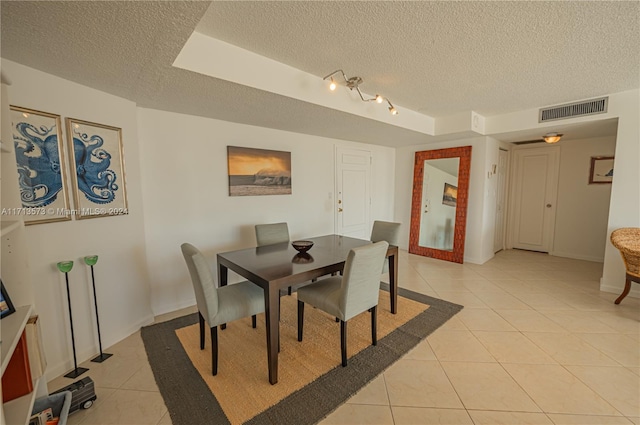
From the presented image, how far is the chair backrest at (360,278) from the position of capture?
1.91 m

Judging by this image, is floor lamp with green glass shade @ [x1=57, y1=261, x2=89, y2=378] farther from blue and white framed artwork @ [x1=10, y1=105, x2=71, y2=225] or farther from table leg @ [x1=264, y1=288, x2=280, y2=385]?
table leg @ [x1=264, y1=288, x2=280, y2=385]

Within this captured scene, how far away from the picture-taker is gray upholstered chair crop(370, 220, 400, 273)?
3.08m

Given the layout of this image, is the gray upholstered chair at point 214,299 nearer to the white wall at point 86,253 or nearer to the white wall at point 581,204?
the white wall at point 86,253

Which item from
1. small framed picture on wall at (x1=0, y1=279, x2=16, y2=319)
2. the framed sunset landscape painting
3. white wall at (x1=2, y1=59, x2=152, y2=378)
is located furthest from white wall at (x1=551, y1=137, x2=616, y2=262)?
small framed picture on wall at (x1=0, y1=279, x2=16, y2=319)

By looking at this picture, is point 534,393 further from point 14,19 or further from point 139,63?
point 14,19

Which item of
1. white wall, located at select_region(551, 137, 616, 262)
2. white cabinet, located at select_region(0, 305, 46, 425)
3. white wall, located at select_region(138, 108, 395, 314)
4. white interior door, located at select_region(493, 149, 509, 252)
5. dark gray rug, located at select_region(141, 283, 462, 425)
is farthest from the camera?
white interior door, located at select_region(493, 149, 509, 252)

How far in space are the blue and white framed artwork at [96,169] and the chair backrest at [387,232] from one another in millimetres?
2602

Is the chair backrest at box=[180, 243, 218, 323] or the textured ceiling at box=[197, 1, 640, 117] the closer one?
the textured ceiling at box=[197, 1, 640, 117]

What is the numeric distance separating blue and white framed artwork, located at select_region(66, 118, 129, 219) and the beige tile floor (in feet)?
3.87

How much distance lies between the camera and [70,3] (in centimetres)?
117

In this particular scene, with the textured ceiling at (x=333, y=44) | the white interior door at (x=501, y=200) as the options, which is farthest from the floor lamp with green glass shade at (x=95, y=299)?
the white interior door at (x=501, y=200)

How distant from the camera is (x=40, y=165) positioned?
179 centimetres

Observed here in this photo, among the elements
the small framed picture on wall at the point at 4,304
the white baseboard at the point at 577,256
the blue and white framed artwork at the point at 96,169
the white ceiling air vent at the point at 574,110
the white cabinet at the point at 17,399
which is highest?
the white ceiling air vent at the point at 574,110

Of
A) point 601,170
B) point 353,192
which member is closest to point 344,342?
point 353,192
